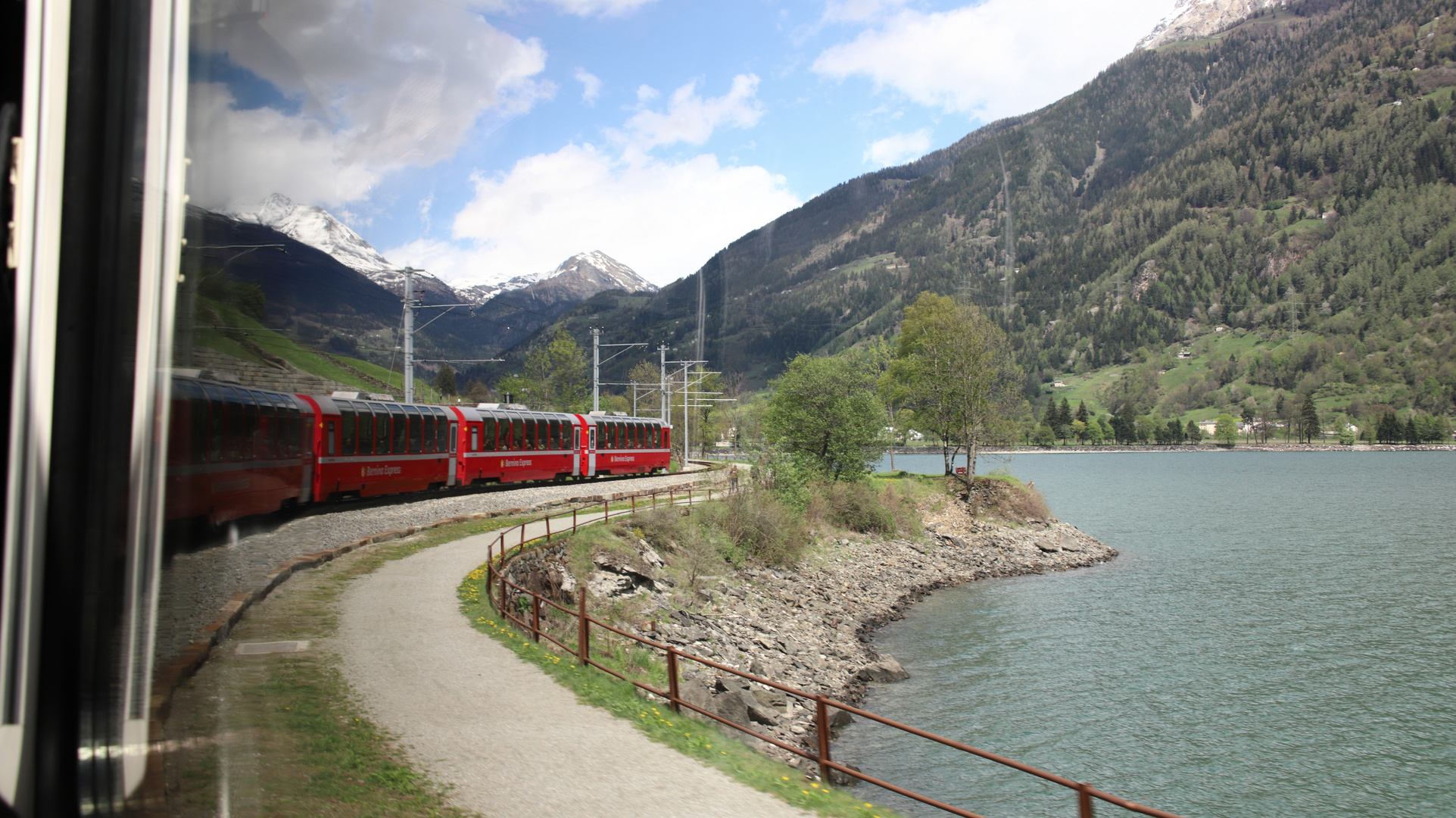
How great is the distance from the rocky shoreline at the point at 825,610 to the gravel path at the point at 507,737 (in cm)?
528

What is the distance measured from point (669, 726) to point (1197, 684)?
61.9 ft

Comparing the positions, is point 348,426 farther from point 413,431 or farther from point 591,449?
point 591,449

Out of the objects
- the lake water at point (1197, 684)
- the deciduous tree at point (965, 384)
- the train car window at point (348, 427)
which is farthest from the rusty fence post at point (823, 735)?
the deciduous tree at point (965, 384)

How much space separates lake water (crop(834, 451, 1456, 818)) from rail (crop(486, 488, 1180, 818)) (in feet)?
8.90

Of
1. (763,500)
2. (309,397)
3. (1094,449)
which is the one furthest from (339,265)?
(1094,449)

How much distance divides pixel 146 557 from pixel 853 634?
27149mm

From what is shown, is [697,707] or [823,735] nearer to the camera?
[823,735]

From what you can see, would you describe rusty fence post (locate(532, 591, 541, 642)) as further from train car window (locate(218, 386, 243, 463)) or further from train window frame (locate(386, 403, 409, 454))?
train car window (locate(218, 386, 243, 463))

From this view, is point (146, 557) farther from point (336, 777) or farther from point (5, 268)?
point (336, 777)

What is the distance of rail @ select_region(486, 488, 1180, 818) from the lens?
5910 mm

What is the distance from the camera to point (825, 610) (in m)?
29.0

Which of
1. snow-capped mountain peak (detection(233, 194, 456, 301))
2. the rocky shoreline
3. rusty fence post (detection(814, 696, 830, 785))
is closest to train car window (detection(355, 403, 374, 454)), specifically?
snow-capped mountain peak (detection(233, 194, 456, 301))

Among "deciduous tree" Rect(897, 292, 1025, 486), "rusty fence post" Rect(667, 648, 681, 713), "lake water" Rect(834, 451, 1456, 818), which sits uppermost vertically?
"deciduous tree" Rect(897, 292, 1025, 486)

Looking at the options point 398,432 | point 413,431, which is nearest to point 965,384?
point 413,431
